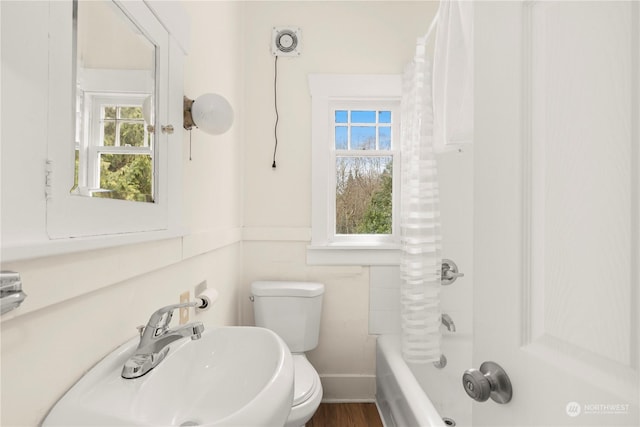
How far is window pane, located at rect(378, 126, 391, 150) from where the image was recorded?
2.37 meters

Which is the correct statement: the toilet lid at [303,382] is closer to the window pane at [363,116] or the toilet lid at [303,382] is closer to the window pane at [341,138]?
the window pane at [341,138]

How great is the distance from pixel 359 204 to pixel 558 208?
1790 mm

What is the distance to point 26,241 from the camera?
573 millimetres

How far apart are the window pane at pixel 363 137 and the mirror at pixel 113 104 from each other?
149 cm

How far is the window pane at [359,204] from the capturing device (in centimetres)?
235

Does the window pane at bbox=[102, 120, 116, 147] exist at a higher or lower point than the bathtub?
higher

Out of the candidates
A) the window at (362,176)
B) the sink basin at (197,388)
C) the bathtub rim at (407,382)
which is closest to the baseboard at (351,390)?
the bathtub rim at (407,382)

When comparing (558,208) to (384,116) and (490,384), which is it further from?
(384,116)

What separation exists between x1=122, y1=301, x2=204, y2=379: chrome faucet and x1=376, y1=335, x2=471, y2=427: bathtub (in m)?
1.09

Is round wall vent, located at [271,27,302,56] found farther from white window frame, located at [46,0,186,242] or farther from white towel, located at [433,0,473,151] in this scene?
white window frame, located at [46,0,186,242]

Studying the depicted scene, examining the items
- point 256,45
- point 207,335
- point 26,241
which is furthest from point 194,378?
point 256,45

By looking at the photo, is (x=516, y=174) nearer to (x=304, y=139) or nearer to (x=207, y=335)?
(x=207, y=335)

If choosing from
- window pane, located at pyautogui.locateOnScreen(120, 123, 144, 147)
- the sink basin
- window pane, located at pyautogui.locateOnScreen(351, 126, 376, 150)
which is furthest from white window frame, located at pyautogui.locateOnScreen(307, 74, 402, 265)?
window pane, located at pyautogui.locateOnScreen(120, 123, 144, 147)

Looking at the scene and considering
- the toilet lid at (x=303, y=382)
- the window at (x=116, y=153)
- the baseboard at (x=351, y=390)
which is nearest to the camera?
the window at (x=116, y=153)
